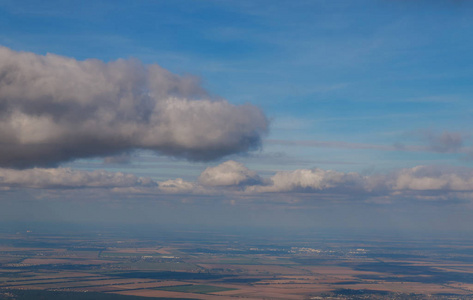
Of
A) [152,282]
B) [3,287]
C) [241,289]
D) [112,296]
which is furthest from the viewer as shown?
[152,282]

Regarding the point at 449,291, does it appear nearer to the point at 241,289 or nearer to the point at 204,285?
the point at 241,289

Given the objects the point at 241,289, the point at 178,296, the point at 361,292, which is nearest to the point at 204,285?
the point at 241,289

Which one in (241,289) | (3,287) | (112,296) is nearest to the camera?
(112,296)

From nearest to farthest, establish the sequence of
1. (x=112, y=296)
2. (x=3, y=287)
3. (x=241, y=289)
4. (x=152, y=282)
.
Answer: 1. (x=112, y=296)
2. (x=3, y=287)
3. (x=241, y=289)
4. (x=152, y=282)

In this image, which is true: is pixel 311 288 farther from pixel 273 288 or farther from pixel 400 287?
pixel 400 287

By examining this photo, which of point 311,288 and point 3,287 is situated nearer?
point 3,287

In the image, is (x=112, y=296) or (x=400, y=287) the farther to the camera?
(x=400, y=287)

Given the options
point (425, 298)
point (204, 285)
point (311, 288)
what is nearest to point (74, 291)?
point (204, 285)

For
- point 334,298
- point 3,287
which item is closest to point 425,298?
point 334,298
